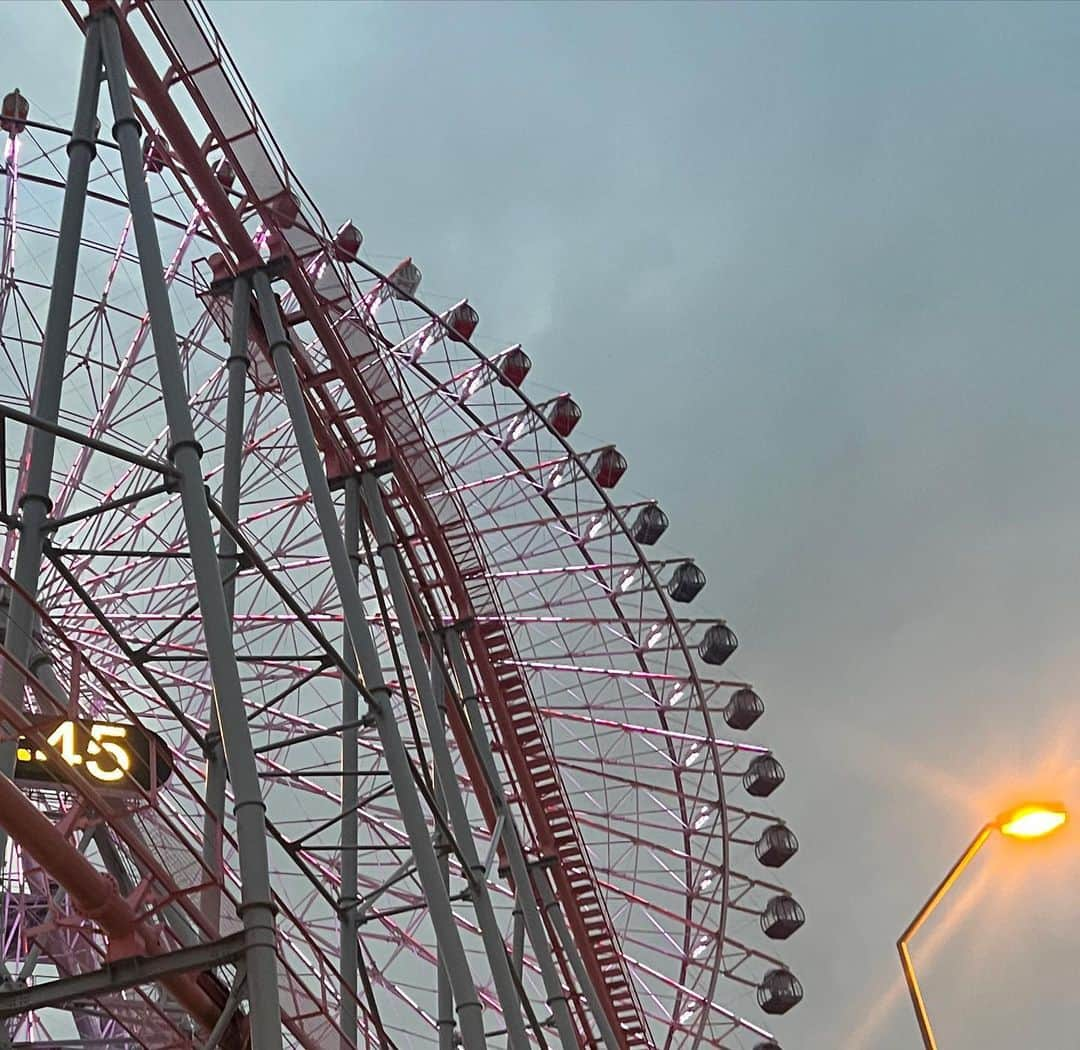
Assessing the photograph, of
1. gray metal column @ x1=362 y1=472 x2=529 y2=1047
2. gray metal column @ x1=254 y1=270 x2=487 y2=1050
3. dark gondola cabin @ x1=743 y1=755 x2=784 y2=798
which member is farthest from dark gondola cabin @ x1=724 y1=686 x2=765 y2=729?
gray metal column @ x1=254 y1=270 x2=487 y2=1050

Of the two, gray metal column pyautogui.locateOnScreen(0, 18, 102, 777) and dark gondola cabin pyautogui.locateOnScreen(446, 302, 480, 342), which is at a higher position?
dark gondola cabin pyautogui.locateOnScreen(446, 302, 480, 342)

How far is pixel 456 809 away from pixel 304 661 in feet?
6.32

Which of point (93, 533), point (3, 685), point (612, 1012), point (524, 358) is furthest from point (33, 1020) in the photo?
point (524, 358)

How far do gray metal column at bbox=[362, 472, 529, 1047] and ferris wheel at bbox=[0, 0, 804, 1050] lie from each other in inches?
1.4

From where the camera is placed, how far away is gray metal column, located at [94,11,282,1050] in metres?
8.91

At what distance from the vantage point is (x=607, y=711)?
24.8 m

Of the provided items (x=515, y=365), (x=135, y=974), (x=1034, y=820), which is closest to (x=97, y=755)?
(x=135, y=974)

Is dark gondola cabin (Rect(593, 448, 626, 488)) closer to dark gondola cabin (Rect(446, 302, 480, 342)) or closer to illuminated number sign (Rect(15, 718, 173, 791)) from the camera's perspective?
dark gondola cabin (Rect(446, 302, 480, 342))

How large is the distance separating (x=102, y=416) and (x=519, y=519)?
7.73 m

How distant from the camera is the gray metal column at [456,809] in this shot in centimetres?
1397

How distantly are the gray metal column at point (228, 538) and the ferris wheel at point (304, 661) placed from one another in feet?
0.16

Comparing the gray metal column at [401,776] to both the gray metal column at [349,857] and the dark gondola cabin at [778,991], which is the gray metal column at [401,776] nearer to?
the gray metal column at [349,857]

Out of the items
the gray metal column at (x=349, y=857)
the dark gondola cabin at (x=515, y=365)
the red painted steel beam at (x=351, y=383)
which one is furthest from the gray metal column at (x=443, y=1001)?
the dark gondola cabin at (x=515, y=365)

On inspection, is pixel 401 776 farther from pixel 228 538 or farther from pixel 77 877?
pixel 77 877
